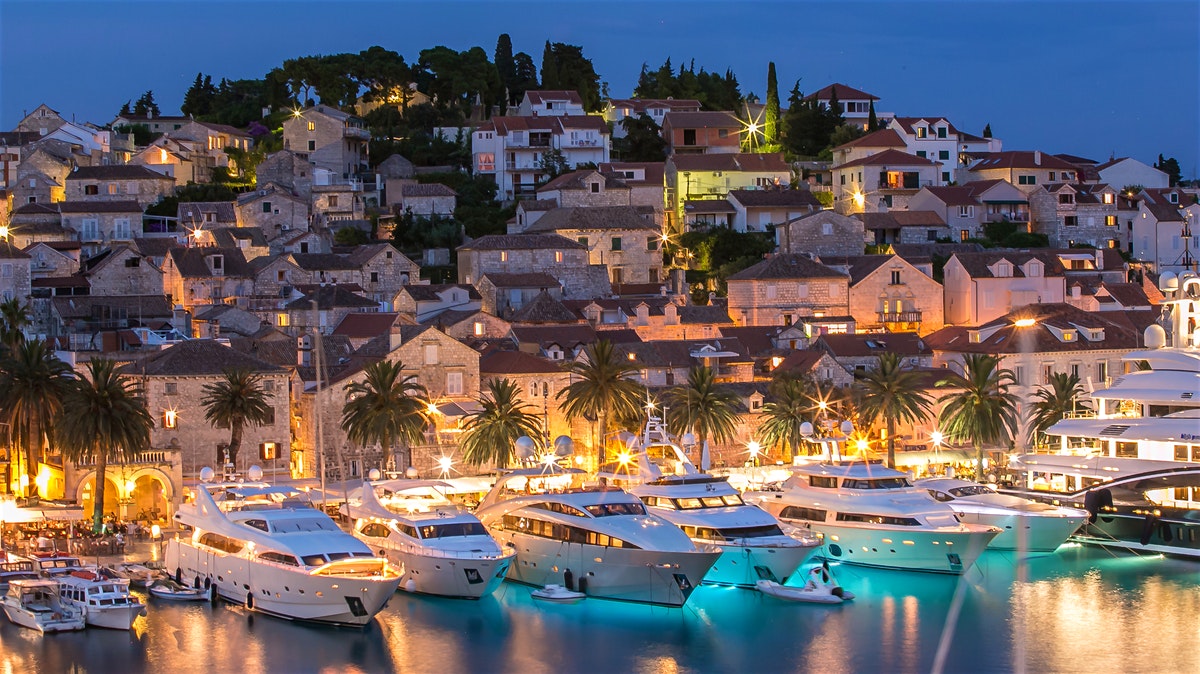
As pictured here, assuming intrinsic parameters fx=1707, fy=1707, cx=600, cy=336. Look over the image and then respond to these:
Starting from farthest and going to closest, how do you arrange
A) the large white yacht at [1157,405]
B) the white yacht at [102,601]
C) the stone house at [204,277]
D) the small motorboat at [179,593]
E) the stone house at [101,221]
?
1. the stone house at [101,221]
2. the stone house at [204,277]
3. the large white yacht at [1157,405]
4. the small motorboat at [179,593]
5. the white yacht at [102,601]

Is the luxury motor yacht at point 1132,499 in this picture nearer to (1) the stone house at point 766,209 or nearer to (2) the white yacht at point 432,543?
(2) the white yacht at point 432,543

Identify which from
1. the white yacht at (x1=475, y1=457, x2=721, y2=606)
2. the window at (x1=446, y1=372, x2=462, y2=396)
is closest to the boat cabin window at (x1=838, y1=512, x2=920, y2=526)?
the white yacht at (x1=475, y1=457, x2=721, y2=606)

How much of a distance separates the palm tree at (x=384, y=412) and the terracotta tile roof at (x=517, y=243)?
2860 centimetres

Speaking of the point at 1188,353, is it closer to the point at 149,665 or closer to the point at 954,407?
the point at 954,407

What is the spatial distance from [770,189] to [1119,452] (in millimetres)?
47805

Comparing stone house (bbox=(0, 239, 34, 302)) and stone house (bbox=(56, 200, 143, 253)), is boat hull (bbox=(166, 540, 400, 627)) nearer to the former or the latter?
stone house (bbox=(0, 239, 34, 302))

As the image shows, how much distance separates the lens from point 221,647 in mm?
41344

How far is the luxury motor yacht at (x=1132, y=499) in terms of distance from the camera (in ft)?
175

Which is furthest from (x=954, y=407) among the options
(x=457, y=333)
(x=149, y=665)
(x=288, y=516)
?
(x=149, y=665)

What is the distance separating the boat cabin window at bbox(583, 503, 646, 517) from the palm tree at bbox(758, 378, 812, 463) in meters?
14.4

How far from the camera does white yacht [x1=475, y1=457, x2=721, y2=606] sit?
149 feet

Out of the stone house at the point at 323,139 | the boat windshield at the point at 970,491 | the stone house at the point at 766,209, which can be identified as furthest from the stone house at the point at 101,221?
the boat windshield at the point at 970,491

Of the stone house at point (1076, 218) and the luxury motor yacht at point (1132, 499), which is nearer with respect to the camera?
the luxury motor yacht at point (1132, 499)

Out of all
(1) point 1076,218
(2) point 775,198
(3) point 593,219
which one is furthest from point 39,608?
(1) point 1076,218
